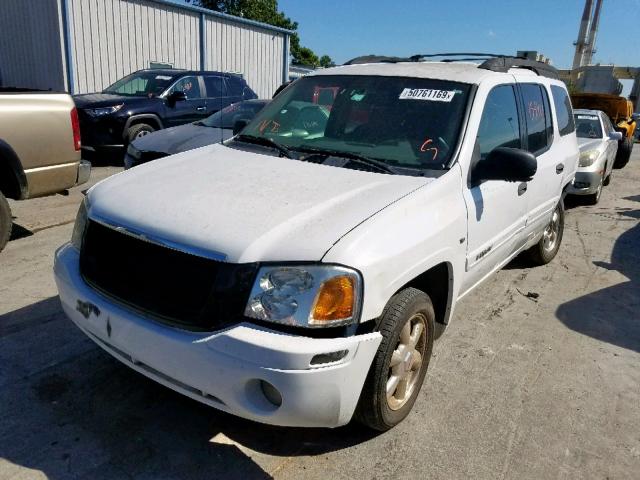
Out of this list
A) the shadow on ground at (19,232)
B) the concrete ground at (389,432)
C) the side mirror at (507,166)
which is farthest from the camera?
the shadow on ground at (19,232)

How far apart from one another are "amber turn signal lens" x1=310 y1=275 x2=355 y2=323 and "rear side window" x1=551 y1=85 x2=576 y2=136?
3.65m

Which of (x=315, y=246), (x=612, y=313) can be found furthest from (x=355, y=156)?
(x=612, y=313)

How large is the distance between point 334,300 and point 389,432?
3.46ft

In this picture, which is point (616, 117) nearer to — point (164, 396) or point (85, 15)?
point (85, 15)

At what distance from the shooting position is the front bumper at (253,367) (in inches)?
81.3

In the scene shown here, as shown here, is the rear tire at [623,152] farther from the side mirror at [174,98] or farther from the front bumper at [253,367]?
the front bumper at [253,367]

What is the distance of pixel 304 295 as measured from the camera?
212cm

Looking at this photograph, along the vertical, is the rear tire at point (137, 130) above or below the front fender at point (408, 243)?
below

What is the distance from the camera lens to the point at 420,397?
123 inches

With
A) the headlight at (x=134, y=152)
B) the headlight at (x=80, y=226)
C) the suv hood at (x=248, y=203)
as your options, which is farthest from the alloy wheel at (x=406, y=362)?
the headlight at (x=134, y=152)

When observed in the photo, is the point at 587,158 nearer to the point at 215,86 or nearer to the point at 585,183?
the point at 585,183

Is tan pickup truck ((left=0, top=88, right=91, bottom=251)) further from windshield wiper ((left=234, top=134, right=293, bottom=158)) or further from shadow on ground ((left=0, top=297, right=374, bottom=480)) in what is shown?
windshield wiper ((left=234, top=134, right=293, bottom=158))

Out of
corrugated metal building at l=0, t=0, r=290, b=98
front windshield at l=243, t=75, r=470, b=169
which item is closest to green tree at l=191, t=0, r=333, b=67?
corrugated metal building at l=0, t=0, r=290, b=98

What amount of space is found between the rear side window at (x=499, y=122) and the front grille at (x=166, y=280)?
6.28 ft
